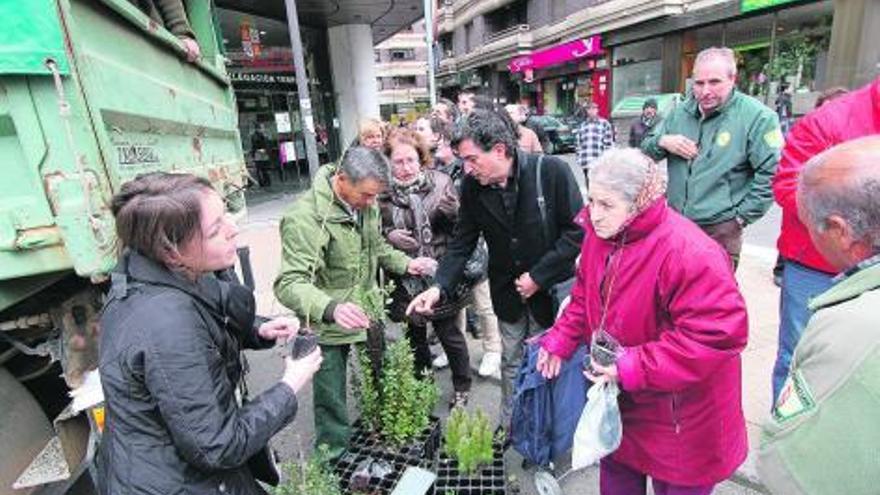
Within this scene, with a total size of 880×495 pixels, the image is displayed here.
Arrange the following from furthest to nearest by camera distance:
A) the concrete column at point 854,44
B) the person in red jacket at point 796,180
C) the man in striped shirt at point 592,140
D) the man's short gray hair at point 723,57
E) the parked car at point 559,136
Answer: the parked car at point 559,136, the concrete column at point 854,44, the man in striped shirt at point 592,140, the man's short gray hair at point 723,57, the person in red jacket at point 796,180

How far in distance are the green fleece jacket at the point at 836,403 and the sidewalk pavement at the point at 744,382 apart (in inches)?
53.3

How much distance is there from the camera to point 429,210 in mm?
3320

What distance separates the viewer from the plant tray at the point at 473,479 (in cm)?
237

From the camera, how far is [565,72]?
1027 inches

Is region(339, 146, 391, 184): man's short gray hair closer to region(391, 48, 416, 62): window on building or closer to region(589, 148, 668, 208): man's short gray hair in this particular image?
region(589, 148, 668, 208): man's short gray hair

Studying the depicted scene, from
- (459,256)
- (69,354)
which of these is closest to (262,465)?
(69,354)

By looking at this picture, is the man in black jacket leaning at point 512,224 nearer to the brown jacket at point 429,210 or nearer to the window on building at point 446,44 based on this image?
the brown jacket at point 429,210

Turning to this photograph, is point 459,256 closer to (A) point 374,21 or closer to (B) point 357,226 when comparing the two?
(B) point 357,226

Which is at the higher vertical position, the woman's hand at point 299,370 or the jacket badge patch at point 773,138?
the jacket badge patch at point 773,138

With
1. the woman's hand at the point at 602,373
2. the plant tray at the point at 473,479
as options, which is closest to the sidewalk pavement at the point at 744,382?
the plant tray at the point at 473,479

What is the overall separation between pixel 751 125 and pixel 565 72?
25.0m

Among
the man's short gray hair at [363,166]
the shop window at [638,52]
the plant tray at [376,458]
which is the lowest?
the plant tray at [376,458]

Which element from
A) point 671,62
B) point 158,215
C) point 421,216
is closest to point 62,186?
point 158,215

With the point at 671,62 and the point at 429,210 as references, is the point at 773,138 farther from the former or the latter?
the point at 671,62
